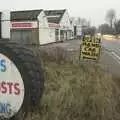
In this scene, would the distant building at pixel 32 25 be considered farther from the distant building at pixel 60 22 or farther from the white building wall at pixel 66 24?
the white building wall at pixel 66 24

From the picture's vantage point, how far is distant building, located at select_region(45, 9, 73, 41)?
75688mm

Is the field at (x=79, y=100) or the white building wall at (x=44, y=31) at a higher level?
the white building wall at (x=44, y=31)

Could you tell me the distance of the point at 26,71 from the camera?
4816 mm

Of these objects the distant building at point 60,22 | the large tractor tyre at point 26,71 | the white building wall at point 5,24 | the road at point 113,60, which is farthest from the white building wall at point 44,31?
the large tractor tyre at point 26,71

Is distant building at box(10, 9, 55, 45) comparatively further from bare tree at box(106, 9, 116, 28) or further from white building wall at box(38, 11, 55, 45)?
bare tree at box(106, 9, 116, 28)

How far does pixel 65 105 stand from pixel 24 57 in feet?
4.93

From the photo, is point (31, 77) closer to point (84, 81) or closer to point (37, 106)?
point (37, 106)

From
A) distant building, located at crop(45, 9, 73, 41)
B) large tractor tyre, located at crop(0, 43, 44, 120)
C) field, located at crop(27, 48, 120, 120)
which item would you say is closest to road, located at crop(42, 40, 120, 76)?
field, located at crop(27, 48, 120, 120)

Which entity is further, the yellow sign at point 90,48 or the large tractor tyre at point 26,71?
the yellow sign at point 90,48

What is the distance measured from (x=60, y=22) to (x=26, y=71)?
3035 inches

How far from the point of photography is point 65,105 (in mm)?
6059

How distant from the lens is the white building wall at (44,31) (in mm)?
59394

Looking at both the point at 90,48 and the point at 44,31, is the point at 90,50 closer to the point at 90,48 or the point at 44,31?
the point at 90,48

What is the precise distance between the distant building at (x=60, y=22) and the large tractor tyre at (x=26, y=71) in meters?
66.9
